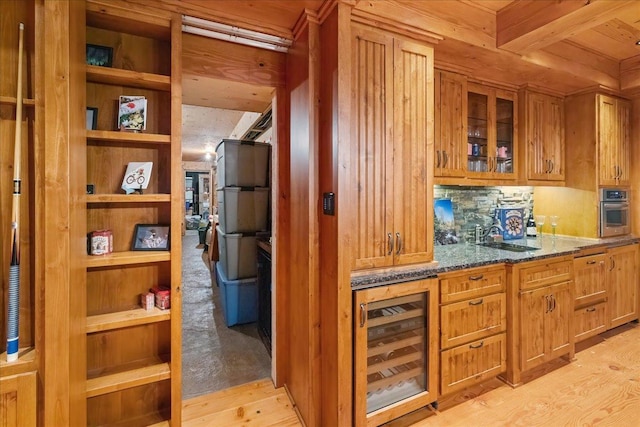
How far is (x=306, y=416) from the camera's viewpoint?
183 centimetres

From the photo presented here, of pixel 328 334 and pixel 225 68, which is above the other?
pixel 225 68

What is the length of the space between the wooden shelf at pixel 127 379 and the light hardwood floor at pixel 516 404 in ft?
1.55

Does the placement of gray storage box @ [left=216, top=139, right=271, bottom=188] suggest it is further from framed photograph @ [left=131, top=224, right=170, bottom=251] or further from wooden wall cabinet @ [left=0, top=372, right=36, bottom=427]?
wooden wall cabinet @ [left=0, top=372, right=36, bottom=427]

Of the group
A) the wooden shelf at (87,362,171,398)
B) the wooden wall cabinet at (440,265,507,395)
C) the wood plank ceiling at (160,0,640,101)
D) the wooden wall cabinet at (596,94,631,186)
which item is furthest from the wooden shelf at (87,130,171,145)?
the wooden wall cabinet at (596,94,631,186)

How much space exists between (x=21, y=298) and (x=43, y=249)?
0.32 m

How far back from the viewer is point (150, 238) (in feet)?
5.77

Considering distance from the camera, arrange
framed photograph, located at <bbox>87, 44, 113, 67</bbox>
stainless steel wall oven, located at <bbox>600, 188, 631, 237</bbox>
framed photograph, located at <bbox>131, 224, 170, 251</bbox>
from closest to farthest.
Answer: framed photograph, located at <bbox>87, 44, 113, 67</bbox> < framed photograph, located at <bbox>131, 224, 170, 251</bbox> < stainless steel wall oven, located at <bbox>600, 188, 631, 237</bbox>

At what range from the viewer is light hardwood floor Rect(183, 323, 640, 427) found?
187 cm

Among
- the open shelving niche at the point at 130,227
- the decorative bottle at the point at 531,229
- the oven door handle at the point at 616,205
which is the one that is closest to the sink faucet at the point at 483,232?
the decorative bottle at the point at 531,229

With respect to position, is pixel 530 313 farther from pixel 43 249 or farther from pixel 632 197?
pixel 43 249

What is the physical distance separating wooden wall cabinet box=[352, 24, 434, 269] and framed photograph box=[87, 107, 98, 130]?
4.91 ft

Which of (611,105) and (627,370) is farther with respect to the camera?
(611,105)

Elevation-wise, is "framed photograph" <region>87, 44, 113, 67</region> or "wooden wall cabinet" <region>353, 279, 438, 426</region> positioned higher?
"framed photograph" <region>87, 44, 113, 67</region>

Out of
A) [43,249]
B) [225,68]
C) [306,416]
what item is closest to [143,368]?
[43,249]
